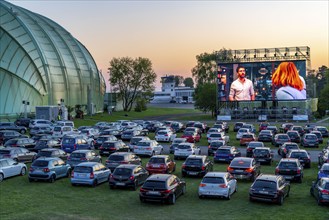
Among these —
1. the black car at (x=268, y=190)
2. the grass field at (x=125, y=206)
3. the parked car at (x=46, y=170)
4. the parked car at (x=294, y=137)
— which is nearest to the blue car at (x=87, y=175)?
the grass field at (x=125, y=206)

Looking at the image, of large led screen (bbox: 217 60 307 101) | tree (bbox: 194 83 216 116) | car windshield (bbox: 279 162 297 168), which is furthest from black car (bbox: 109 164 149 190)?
tree (bbox: 194 83 216 116)

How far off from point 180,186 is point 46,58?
207ft

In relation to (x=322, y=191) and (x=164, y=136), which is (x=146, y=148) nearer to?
(x=164, y=136)

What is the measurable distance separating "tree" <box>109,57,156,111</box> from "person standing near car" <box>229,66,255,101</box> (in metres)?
38.2

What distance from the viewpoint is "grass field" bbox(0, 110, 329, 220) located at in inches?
722

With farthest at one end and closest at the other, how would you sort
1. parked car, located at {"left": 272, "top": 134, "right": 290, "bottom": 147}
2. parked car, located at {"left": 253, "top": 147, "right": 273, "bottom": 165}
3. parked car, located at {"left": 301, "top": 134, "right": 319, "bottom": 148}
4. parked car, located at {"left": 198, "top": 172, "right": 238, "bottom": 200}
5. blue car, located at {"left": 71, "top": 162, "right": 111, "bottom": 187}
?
parked car, located at {"left": 272, "top": 134, "right": 290, "bottom": 147} → parked car, located at {"left": 301, "top": 134, "right": 319, "bottom": 148} → parked car, located at {"left": 253, "top": 147, "right": 273, "bottom": 165} → blue car, located at {"left": 71, "top": 162, "right": 111, "bottom": 187} → parked car, located at {"left": 198, "top": 172, "right": 238, "bottom": 200}

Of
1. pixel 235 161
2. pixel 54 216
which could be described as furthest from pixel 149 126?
pixel 54 216

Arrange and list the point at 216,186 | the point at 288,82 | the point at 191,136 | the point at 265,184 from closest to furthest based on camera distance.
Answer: the point at 265,184
the point at 216,186
the point at 191,136
the point at 288,82

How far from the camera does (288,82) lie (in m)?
80.4

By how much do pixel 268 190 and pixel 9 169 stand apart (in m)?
15.2

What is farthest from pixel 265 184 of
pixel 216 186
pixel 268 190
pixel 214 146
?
pixel 214 146

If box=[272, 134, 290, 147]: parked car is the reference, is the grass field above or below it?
below

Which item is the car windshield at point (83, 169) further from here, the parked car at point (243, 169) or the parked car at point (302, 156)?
the parked car at point (302, 156)

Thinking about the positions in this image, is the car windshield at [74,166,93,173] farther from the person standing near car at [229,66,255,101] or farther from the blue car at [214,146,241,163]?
the person standing near car at [229,66,255,101]
